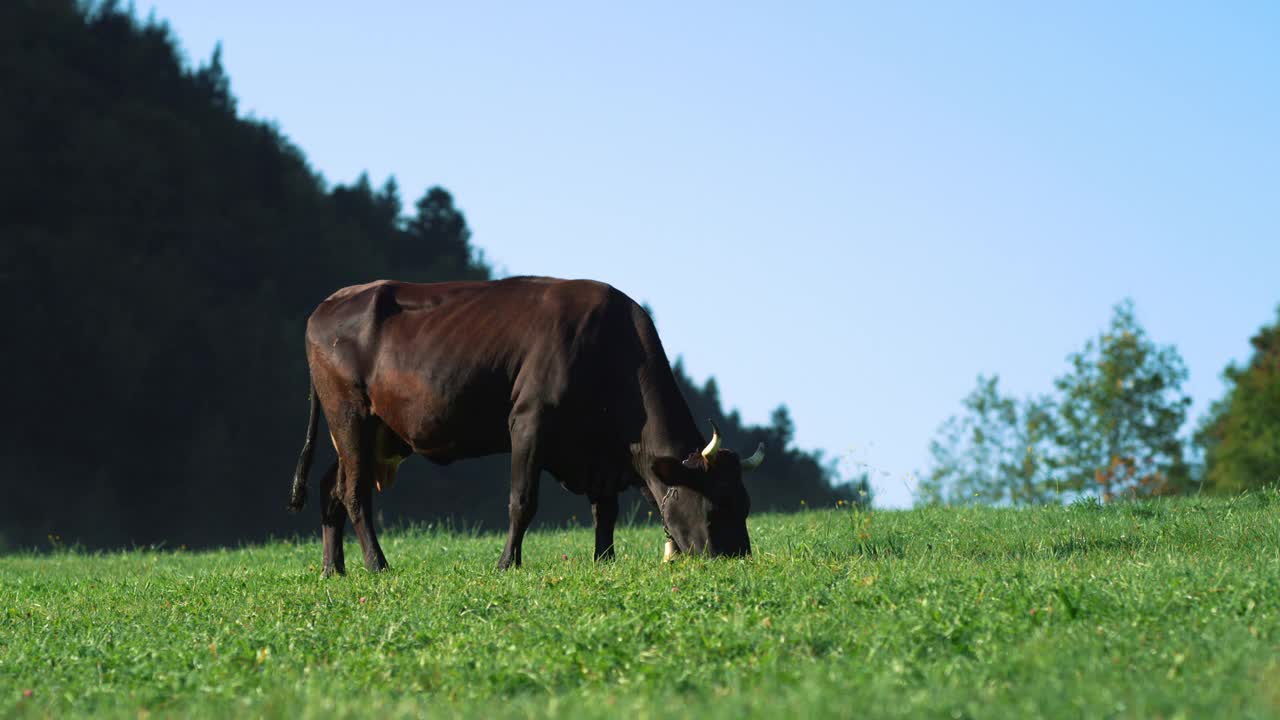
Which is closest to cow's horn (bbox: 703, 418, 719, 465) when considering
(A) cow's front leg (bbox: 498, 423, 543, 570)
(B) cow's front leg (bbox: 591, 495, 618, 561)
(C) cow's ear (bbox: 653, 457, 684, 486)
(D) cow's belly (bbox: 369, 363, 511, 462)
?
(C) cow's ear (bbox: 653, 457, 684, 486)

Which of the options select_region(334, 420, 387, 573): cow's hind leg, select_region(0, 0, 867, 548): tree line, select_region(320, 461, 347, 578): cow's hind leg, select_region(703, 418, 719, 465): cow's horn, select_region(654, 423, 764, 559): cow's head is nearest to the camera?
select_region(703, 418, 719, 465): cow's horn

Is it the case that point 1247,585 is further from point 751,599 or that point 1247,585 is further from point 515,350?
point 515,350

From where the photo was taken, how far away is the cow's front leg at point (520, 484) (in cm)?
1288

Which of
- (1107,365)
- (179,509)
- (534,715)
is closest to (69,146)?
(179,509)

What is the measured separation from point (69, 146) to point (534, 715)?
5000 centimetres

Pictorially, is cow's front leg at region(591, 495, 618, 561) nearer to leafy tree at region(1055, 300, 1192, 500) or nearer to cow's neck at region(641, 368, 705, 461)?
cow's neck at region(641, 368, 705, 461)

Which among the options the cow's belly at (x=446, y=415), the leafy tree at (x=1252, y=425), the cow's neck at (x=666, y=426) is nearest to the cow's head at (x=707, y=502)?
the cow's neck at (x=666, y=426)

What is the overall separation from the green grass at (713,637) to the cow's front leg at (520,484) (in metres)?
0.62

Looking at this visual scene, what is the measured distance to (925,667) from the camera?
7.23m

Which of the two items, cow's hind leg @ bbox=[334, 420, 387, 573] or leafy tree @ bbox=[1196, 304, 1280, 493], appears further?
leafy tree @ bbox=[1196, 304, 1280, 493]

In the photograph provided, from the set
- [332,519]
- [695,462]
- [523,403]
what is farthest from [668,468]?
[332,519]

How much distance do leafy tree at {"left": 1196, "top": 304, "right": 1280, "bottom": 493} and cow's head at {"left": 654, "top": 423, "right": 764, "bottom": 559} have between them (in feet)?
139

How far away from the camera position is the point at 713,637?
812 cm

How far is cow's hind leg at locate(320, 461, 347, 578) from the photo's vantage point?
45.6 ft
